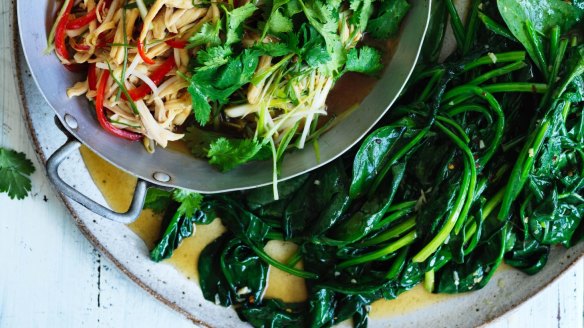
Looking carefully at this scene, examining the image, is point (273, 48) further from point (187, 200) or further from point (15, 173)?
point (15, 173)

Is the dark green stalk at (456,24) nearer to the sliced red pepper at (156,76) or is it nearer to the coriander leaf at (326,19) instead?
the coriander leaf at (326,19)

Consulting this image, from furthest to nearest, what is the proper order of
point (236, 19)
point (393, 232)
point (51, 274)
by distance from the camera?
point (51, 274) → point (393, 232) → point (236, 19)

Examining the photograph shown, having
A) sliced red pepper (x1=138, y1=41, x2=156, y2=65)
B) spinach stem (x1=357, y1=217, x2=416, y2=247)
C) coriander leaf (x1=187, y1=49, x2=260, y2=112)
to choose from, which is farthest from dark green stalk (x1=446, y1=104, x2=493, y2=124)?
sliced red pepper (x1=138, y1=41, x2=156, y2=65)

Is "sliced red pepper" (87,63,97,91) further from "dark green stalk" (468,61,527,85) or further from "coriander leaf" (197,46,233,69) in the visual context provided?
"dark green stalk" (468,61,527,85)

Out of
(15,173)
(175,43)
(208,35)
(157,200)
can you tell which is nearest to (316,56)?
(208,35)

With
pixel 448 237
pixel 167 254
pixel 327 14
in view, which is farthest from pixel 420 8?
pixel 167 254

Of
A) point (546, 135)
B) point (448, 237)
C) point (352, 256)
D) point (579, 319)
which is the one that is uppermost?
point (546, 135)

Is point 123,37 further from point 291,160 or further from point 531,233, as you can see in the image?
point 531,233
